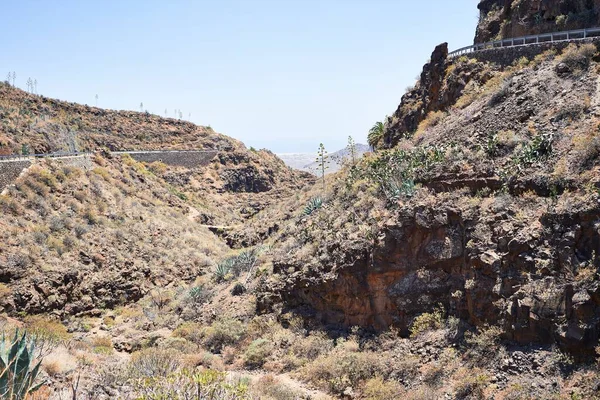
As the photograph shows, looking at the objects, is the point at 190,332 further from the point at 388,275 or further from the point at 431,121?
the point at 431,121

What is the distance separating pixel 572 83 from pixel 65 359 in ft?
56.1

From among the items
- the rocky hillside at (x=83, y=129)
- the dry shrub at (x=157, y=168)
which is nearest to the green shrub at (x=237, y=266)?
the rocky hillside at (x=83, y=129)

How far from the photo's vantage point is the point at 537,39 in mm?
19234

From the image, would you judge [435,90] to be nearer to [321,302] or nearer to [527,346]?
[321,302]

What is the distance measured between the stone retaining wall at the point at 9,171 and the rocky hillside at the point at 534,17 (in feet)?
89.8

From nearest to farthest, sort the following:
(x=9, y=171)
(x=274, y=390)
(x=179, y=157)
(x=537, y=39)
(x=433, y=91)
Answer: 1. (x=274, y=390)
2. (x=537, y=39)
3. (x=9, y=171)
4. (x=433, y=91)
5. (x=179, y=157)

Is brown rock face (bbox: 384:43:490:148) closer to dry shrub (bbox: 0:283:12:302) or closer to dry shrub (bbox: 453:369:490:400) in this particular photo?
dry shrub (bbox: 453:369:490:400)

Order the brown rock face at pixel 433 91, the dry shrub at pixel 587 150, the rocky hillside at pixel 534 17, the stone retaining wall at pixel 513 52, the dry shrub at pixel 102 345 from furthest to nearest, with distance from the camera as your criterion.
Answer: the brown rock face at pixel 433 91 → the rocky hillside at pixel 534 17 → the stone retaining wall at pixel 513 52 → the dry shrub at pixel 102 345 → the dry shrub at pixel 587 150

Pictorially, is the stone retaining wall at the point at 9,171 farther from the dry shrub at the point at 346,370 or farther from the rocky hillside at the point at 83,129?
the dry shrub at the point at 346,370

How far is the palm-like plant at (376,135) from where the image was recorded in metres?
28.5

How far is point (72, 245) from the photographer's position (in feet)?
68.0

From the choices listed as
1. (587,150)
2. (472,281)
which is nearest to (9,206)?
(472,281)

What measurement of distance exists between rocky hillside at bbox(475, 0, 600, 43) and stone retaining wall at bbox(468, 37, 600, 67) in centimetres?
277

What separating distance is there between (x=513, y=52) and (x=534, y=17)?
13.4ft
